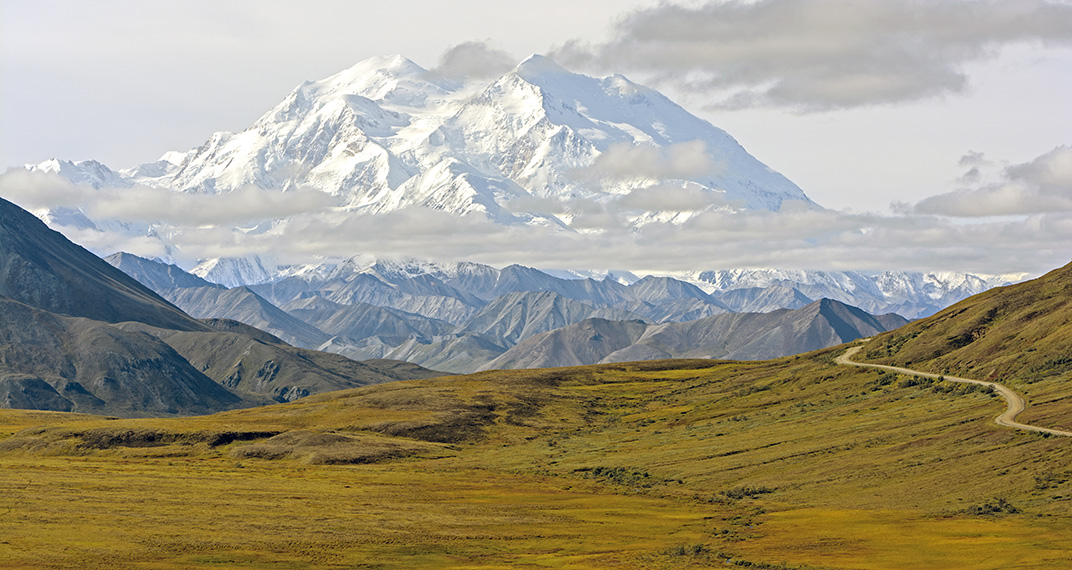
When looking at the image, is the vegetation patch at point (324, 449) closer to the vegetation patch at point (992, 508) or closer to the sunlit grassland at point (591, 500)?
the sunlit grassland at point (591, 500)

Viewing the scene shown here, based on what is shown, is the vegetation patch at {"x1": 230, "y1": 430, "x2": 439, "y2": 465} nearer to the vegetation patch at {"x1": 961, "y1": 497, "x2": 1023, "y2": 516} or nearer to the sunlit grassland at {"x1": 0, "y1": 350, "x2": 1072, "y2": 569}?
the sunlit grassland at {"x1": 0, "y1": 350, "x2": 1072, "y2": 569}

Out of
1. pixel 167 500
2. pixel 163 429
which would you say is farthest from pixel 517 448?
pixel 167 500

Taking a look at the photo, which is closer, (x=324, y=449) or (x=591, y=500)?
(x=591, y=500)

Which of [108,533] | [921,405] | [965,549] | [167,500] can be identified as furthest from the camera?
[921,405]

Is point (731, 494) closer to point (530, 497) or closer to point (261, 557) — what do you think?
point (530, 497)

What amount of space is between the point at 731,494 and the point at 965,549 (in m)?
44.1

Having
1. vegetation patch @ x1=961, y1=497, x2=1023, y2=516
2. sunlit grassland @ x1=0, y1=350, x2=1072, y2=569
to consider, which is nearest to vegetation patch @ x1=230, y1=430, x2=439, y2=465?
sunlit grassland @ x1=0, y1=350, x2=1072, y2=569

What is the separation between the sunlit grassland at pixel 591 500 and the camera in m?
87.8

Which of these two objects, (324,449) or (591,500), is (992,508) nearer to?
(591,500)

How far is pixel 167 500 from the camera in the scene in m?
114

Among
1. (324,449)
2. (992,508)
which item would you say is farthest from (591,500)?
(324,449)

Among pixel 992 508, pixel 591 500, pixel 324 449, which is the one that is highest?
pixel 992 508

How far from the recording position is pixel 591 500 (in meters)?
126

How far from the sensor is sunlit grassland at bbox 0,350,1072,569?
87.8m
